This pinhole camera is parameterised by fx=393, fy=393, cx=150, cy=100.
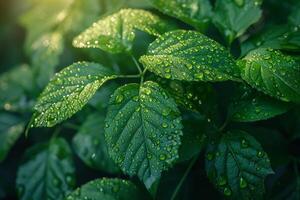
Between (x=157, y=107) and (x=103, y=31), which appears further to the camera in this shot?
(x=103, y=31)

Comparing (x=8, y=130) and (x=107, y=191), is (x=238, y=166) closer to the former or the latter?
(x=107, y=191)

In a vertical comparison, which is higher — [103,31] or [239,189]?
[103,31]

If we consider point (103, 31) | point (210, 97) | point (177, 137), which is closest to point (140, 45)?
point (103, 31)

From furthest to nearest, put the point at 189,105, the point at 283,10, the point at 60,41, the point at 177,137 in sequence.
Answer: the point at 60,41 < the point at 283,10 < the point at 189,105 < the point at 177,137

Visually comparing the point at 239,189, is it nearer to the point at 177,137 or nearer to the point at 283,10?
the point at 177,137

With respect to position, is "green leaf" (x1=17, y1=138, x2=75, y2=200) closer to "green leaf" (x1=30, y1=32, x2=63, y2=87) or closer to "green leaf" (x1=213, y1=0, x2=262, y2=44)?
"green leaf" (x1=30, y1=32, x2=63, y2=87)

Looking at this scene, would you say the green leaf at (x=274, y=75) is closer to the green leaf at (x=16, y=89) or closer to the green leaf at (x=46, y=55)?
the green leaf at (x=46, y=55)
